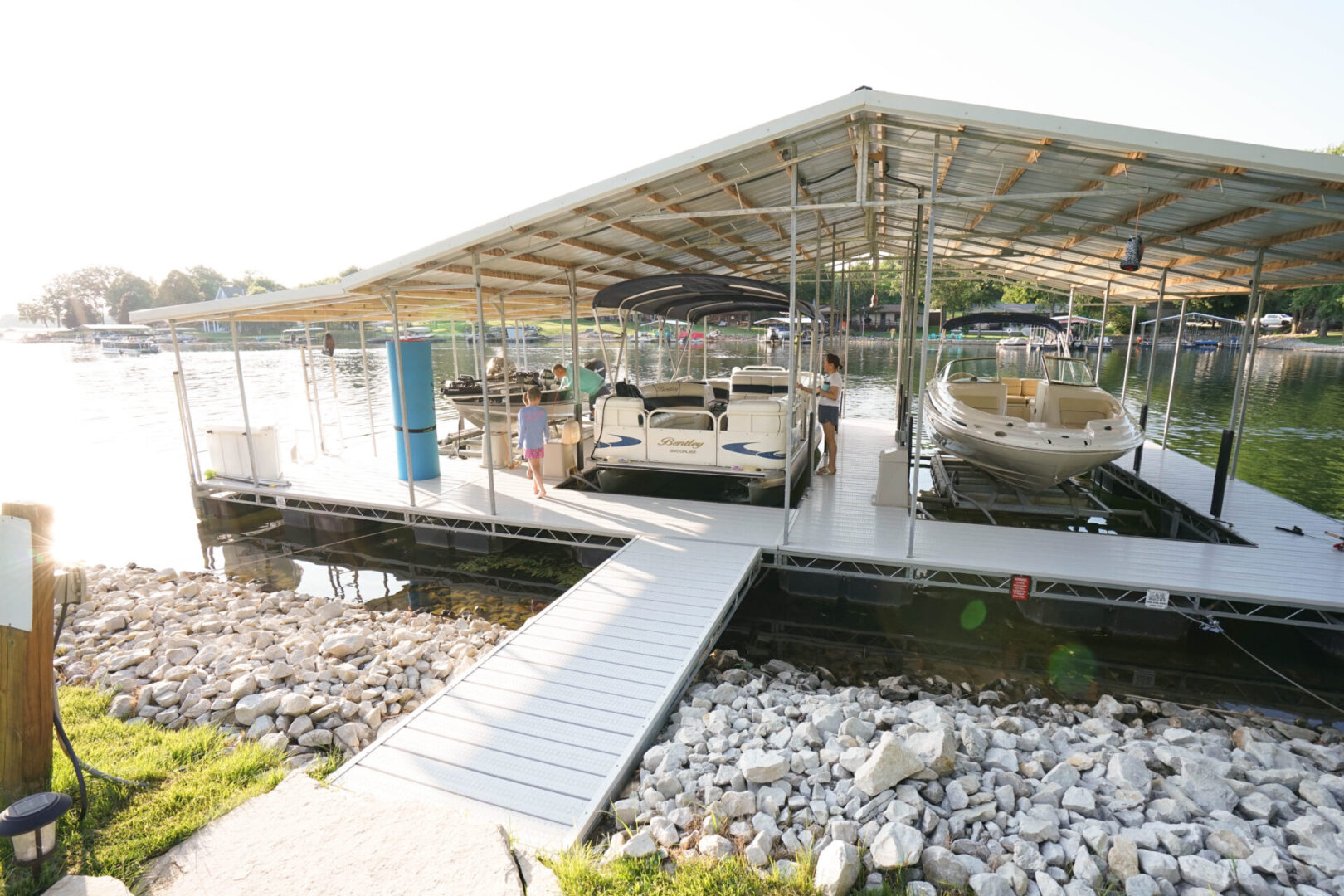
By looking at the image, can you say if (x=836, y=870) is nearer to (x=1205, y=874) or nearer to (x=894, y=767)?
(x=894, y=767)

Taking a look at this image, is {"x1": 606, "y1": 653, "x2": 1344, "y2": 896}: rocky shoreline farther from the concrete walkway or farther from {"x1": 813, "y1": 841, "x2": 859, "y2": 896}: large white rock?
the concrete walkway

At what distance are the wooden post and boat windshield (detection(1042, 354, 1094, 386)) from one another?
10887mm

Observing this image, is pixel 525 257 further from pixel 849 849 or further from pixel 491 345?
pixel 491 345

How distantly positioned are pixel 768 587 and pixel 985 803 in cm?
449

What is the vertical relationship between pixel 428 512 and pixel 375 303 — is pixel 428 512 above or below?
below

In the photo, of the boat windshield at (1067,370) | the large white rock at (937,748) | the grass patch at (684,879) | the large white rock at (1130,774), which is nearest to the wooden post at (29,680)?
the grass patch at (684,879)

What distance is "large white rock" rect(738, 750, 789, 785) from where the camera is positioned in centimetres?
346

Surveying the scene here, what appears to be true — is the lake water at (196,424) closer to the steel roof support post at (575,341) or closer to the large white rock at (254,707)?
the large white rock at (254,707)

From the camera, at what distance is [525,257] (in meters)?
8.20

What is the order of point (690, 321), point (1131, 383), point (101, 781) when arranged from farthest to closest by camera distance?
point (1131, 383) → point (690, 321) → point (101, 781)

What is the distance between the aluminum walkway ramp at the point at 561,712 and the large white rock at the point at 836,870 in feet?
3.65

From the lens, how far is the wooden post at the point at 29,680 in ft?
10.1

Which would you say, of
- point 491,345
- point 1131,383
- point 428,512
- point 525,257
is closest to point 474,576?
point 428,512

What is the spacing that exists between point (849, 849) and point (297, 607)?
20.9 feet
